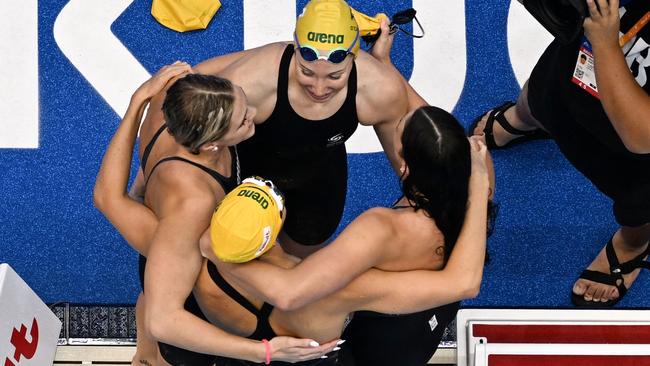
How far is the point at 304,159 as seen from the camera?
303cm

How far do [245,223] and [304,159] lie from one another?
837mm

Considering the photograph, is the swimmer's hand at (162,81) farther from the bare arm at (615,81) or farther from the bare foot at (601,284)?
the bare foot at (601,284)

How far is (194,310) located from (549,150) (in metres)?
1.96

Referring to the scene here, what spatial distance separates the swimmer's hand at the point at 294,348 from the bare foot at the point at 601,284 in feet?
5.14

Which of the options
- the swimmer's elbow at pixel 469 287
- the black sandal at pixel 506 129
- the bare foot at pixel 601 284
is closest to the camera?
the swimmer's elbow at pixel 469 287

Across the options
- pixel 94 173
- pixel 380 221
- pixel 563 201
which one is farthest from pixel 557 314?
pixel 94 173

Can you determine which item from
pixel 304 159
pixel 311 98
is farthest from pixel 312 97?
pixel 304 159

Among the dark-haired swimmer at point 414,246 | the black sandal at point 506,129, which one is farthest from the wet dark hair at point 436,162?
the black sandal at point 506,129

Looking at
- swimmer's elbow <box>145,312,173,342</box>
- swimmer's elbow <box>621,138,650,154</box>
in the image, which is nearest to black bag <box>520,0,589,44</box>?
swimmer's elbow <box>621,138,650,154</box>

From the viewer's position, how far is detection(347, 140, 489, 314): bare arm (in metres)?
2.42

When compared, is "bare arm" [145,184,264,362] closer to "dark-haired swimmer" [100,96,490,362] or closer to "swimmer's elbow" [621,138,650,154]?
"dark-haired swimmer" [100,96,490,362]

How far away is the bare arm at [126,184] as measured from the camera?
2658 mm

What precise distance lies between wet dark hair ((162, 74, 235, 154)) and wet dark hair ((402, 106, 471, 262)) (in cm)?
53

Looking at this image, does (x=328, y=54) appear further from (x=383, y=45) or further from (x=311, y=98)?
(x=383, y=45)
